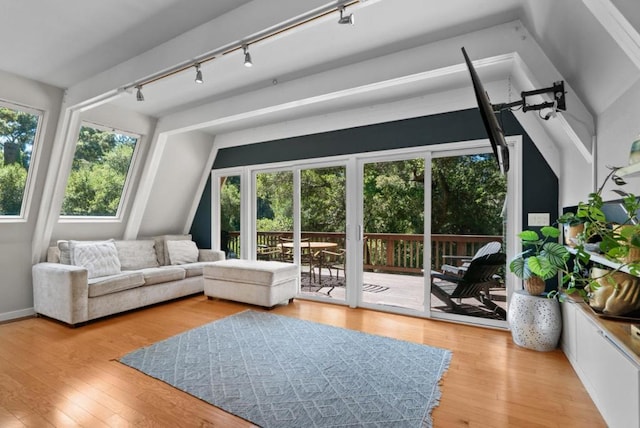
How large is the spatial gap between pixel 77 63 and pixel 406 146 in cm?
350

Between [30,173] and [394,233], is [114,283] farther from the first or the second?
[394,233]

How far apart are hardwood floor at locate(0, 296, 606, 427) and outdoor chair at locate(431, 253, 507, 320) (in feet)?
0.78

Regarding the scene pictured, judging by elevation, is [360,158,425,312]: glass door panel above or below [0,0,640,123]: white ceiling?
below

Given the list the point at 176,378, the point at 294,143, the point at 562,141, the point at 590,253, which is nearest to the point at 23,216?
the point at 176,378

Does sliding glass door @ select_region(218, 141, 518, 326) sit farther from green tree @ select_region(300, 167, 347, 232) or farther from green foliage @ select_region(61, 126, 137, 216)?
green foliage @ select_region(61, 126, 137, 216)

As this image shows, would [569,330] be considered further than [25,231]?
No

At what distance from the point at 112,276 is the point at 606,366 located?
4.58 metres

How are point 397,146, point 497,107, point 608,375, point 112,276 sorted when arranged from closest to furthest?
point 608,375 < point 497,107 < point 112,276 < point 397,146

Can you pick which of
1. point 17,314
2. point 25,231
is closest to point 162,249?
point 25,231

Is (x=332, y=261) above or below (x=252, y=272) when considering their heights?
above

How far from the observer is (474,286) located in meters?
3.61

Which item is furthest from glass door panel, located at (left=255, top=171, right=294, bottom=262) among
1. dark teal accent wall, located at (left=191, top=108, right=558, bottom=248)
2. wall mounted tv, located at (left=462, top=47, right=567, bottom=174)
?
wall mounted tv, located at (left=462, top=47, right=567, bottom=174)

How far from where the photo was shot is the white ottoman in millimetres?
4113

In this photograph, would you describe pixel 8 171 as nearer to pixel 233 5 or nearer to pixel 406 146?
pixel 233 5
